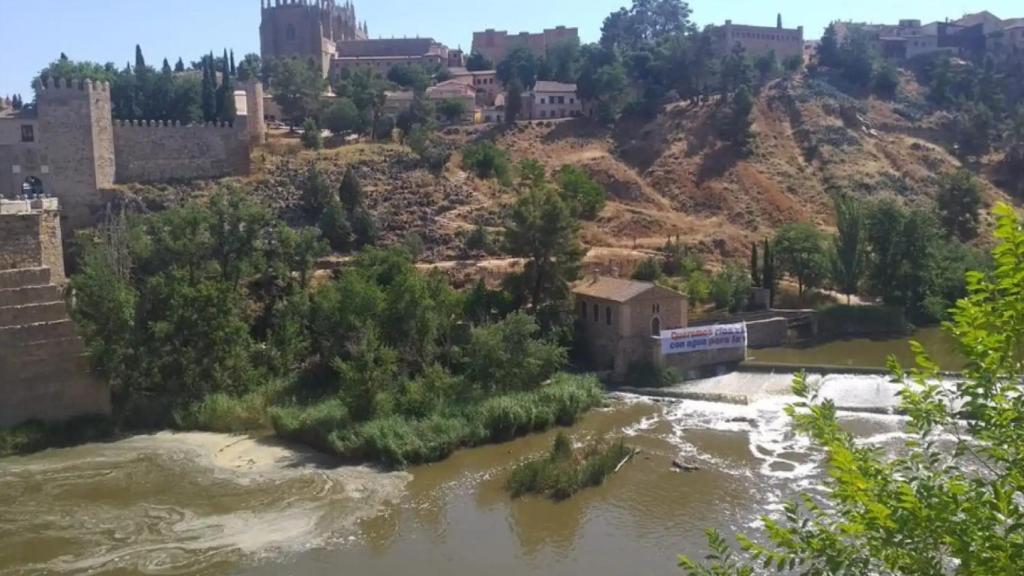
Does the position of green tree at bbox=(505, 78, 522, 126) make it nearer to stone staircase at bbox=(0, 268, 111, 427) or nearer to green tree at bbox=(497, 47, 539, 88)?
green tree at bbox=(497, 47, 539, 88)

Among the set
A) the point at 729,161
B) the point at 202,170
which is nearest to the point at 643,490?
the point at 202,170

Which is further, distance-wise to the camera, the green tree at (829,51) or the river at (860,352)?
the green tree at (829,51)

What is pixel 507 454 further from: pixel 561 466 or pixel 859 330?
pixel 859 330

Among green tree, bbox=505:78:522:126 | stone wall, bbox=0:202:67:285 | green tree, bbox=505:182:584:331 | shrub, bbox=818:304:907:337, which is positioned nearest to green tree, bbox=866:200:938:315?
shrub, bbox=818:304:907:337

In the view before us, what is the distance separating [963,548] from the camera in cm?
582

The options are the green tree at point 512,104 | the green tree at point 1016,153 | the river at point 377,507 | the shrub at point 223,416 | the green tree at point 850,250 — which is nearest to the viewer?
the river at point 377,507

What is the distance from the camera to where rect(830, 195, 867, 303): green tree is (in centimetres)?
3625

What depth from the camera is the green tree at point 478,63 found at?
245 ft

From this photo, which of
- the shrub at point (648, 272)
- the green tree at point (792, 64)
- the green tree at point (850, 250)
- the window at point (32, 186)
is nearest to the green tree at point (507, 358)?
the shrub at point (648, 272)

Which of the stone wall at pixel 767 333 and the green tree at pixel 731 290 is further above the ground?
the green tree at pixel 731 290

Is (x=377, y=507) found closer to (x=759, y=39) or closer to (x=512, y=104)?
(x=512, y=104)

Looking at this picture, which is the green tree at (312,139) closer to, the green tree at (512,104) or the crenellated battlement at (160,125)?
the crenellated battlement at (160,125)

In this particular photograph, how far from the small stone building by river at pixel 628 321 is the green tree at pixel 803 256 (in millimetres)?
9865

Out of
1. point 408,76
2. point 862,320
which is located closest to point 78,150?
point 862,320
